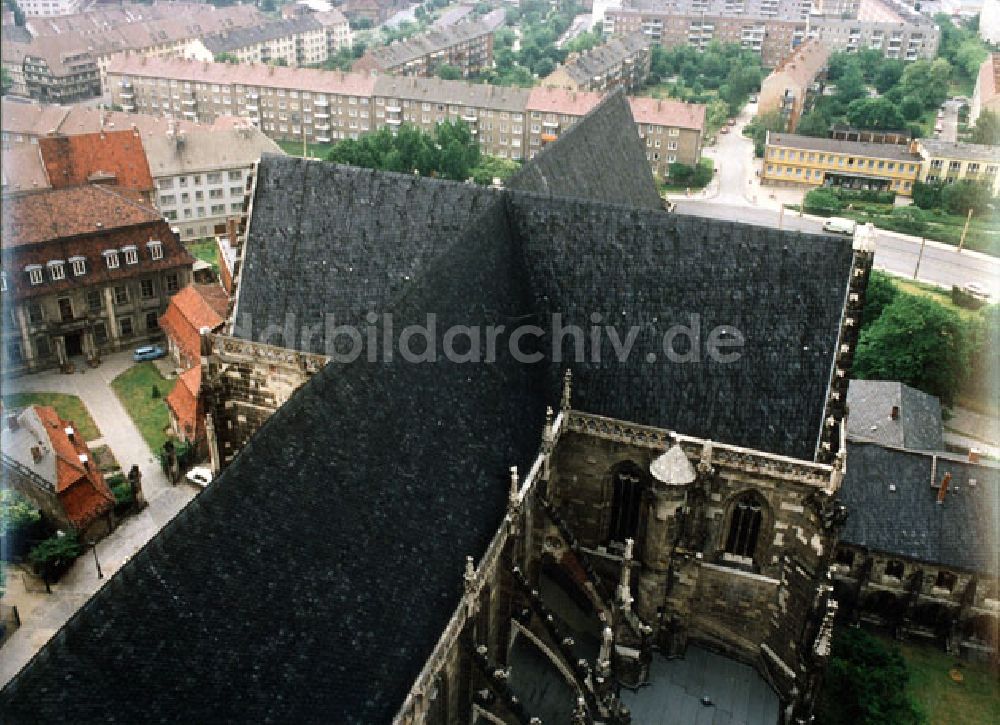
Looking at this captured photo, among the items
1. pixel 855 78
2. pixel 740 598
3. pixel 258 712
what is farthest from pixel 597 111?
pixel 855 78

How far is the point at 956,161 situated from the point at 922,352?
72174 mm

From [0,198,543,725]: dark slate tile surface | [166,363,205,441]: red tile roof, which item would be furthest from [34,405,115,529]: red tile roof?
[0,198,543,725]: dark slate tile surface

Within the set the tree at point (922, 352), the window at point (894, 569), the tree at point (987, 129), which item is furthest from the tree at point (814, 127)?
the window at point (894, 569)

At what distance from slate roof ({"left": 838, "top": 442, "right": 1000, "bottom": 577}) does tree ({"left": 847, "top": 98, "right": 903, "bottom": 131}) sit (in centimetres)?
12218

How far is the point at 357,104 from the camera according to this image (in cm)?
15688

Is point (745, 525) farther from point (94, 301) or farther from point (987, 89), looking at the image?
point (987, 89)

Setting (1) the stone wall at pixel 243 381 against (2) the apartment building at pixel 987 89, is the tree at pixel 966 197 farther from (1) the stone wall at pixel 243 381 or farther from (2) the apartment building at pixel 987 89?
(1) the stone wall at pixel 243 381

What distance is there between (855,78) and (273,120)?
11159 centimetres

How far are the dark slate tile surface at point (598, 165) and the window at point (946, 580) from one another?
27239 millimetres

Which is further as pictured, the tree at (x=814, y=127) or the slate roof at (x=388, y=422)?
the tree at (x=814, y=127)

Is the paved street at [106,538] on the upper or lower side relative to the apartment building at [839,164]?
lower

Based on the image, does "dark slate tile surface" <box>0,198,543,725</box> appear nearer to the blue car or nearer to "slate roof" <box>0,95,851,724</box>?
"slate roof" <box>0,95,851,724</box>

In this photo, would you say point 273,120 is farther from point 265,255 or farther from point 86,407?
point 265,255

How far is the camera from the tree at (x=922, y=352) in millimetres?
73625
